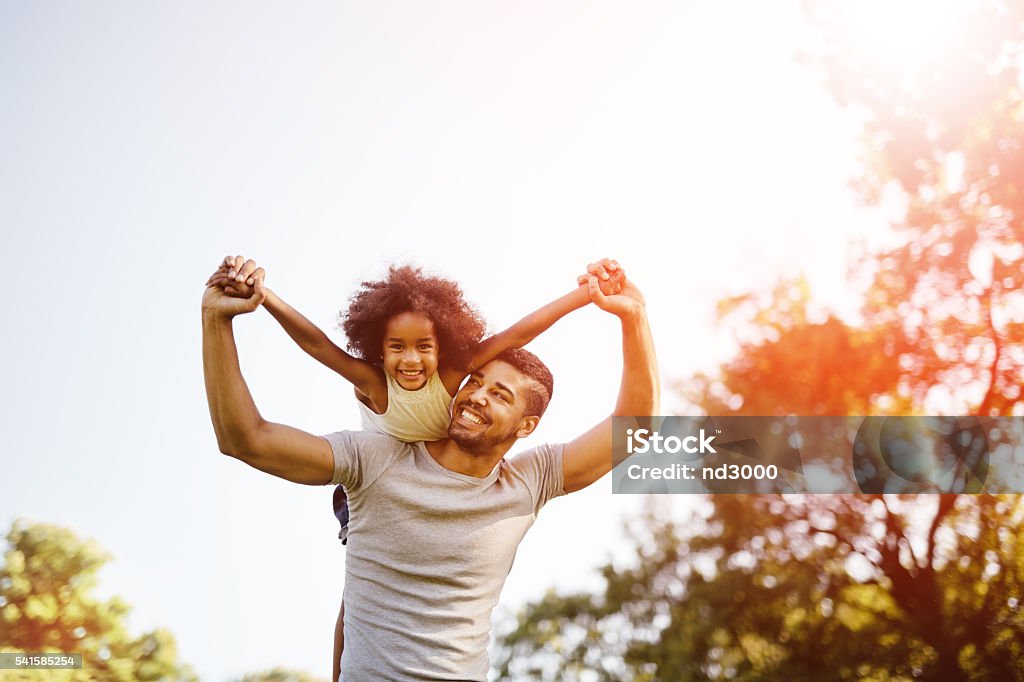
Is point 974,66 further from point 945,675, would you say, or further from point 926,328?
point 945,675

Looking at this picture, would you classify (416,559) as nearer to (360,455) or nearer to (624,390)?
(360,455)

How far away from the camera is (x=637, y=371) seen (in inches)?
86.9

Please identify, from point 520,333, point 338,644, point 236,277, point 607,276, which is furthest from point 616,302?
point 338,644

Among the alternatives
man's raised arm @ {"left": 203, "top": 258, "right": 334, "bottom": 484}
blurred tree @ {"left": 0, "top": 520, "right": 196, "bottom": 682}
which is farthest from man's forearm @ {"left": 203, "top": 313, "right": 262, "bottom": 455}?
blurred tree @ {"left": 0, "top": 520, "right": 196, "bottom": 682}

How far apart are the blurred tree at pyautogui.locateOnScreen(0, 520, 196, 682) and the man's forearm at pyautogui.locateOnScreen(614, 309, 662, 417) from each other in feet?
14.1

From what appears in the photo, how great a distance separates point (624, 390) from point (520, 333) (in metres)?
0.34

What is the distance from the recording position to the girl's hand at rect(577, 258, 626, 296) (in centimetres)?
231

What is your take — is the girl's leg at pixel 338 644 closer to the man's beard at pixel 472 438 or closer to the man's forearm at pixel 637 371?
the man's beard at pixel 472 438

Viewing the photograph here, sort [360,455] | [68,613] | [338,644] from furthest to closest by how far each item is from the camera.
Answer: [68,613]
[338,644]
[360,455]

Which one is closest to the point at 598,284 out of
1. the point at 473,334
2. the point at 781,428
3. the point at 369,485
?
the point at 473,334

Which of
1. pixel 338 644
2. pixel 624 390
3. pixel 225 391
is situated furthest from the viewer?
pixel 338 644

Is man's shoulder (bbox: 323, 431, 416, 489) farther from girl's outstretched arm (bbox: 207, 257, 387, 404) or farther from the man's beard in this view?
girl's outstretched arm (bbox: 207, 257, 387, 404)

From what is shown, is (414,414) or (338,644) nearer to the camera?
(414,414)

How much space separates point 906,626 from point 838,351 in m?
1.63
